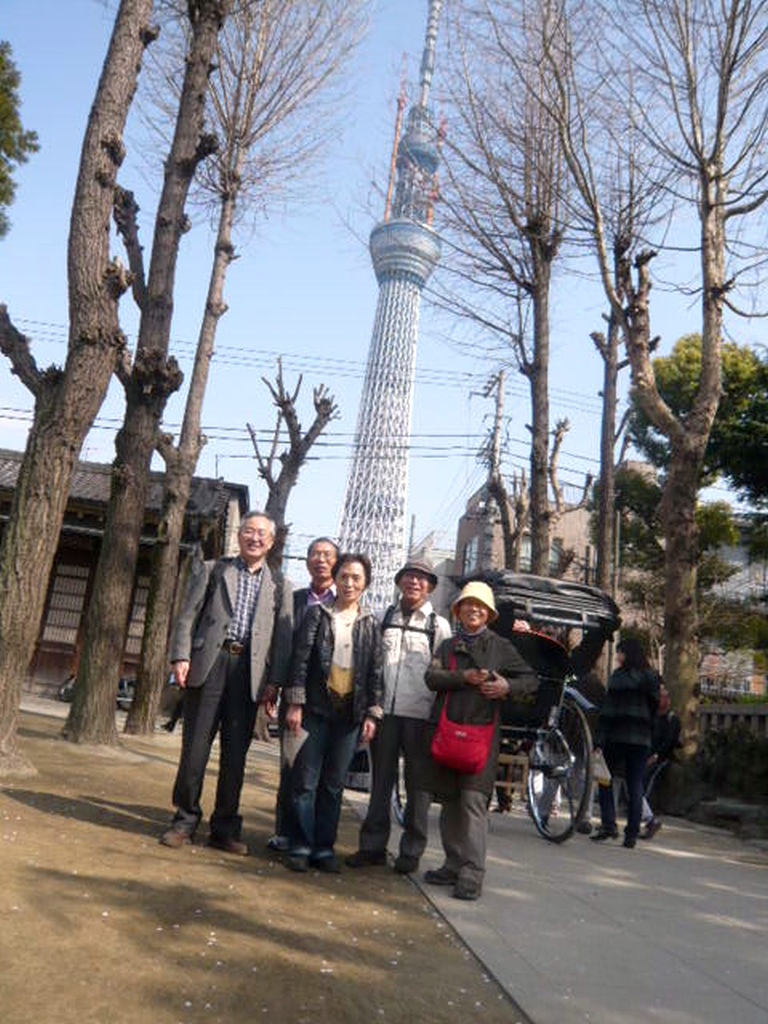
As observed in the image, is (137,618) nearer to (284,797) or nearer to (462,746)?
(284,797)

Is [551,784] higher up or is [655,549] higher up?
[655,549]

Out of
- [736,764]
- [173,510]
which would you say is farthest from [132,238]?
[736,764]

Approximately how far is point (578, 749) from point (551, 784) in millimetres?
364

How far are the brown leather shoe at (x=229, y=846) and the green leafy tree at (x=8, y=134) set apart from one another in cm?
1356

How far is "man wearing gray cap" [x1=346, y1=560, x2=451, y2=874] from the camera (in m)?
4.80

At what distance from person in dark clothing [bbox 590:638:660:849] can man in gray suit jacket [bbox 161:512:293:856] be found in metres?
3.39

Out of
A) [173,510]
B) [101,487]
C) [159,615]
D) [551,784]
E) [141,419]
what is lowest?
[551,784]

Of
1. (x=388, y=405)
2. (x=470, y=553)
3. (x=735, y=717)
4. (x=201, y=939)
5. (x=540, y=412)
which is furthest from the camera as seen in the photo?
(x=388, y=405)

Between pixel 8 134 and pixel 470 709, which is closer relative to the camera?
pixel 470 709

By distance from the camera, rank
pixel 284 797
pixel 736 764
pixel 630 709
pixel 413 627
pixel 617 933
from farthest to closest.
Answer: pixel 736 764
pixel 630 709
pixel 413 627
pixel 284 797
pixel 617 933

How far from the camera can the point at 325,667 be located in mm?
4738

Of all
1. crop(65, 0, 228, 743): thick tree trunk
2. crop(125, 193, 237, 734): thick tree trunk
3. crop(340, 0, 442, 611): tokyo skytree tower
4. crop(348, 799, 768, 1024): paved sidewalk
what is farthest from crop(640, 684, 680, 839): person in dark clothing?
crop(340, 0, 442, 611): tokyo skytree tower

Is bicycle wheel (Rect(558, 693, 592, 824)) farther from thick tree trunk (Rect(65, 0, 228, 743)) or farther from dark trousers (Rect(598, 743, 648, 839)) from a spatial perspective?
thick tree trunk (Rect(65, 0, 228, 743))

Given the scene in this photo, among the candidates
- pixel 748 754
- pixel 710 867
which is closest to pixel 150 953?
pixel 710 867
